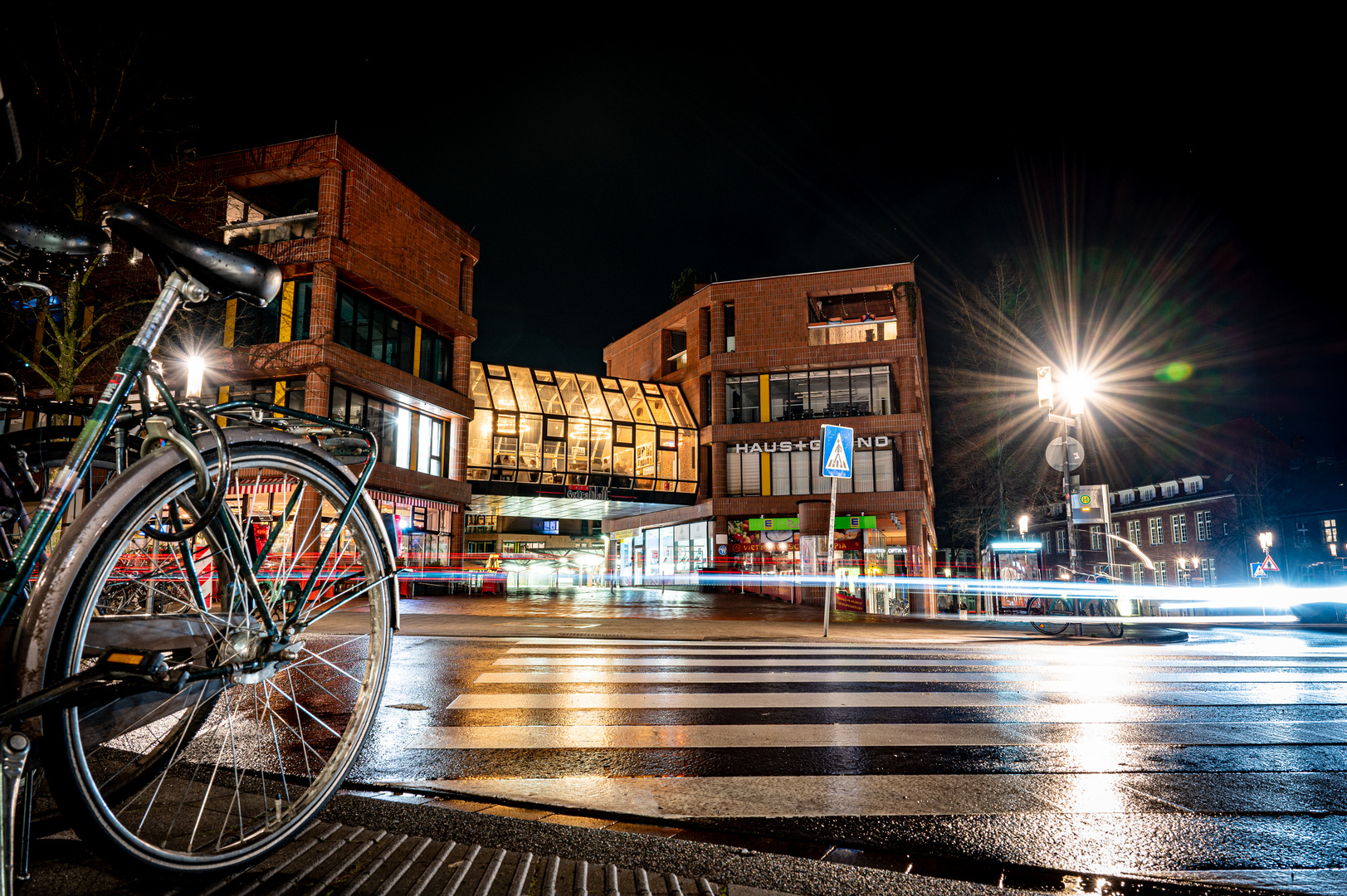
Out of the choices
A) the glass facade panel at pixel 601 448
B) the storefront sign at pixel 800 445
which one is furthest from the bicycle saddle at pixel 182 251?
the glass facade panel at pixel 601 448

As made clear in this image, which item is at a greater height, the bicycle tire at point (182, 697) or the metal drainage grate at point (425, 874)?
the bicycle tire at point (182, 697)

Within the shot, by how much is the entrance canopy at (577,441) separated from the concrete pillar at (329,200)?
10328 mm

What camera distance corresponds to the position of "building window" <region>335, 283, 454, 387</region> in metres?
29.5

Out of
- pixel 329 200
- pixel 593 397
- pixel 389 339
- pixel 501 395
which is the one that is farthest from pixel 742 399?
A: pixel 329 200

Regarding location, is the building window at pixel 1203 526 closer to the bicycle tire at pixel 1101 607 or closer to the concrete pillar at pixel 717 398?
the concrete pillar at pixel 717 398

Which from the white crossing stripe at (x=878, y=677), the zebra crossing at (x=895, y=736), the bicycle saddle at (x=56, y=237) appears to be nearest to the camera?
the bicycle saddle at (x=56, y=237)

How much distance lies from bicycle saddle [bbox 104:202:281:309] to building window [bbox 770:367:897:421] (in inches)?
1502

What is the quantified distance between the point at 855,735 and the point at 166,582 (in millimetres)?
3838

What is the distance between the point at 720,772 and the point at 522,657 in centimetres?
470

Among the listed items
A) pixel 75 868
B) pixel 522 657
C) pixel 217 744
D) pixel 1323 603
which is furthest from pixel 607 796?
pixel 1323 603

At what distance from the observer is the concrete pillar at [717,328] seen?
41.4 meters

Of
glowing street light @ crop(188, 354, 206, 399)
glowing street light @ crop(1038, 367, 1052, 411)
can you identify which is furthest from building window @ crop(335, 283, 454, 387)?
glowing street light @ crop(1038, 367, 1052, 411)

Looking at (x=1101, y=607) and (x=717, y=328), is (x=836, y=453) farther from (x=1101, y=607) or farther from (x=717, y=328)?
(x=717, y=328)

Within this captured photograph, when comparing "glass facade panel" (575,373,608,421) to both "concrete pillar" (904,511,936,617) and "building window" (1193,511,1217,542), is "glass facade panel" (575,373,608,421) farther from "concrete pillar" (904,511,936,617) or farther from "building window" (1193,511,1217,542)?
"building window" (1193,511,1217,542)
